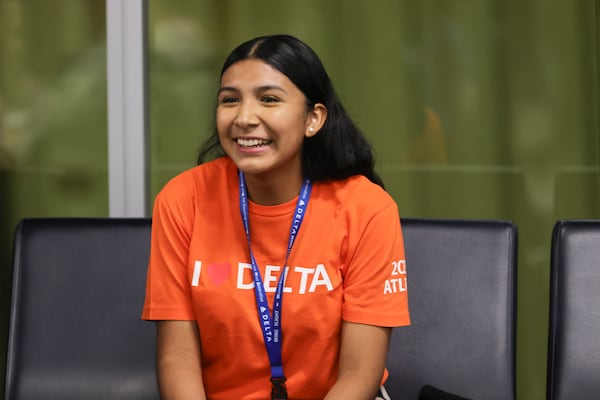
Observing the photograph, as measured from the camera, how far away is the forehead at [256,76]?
62.0 inches

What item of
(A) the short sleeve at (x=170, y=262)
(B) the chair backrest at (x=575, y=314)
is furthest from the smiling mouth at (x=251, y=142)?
(B) the chair backrest at (x=575, y=314)

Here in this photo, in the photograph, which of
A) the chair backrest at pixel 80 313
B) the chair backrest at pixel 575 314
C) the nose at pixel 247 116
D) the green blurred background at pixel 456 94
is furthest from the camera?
the green blurred background at pixel 456 94

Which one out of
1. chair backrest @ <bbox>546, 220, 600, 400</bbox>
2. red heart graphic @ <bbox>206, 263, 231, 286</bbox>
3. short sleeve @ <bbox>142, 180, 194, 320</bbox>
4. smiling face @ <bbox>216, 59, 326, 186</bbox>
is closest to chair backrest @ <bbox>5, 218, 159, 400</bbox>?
short sleeve @ <bbox>142, 180, 194, 320</bbox>

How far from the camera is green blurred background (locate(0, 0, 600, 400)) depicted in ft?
8.08

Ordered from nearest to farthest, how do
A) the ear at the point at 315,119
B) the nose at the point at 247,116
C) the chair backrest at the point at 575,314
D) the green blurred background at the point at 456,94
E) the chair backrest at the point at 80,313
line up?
the nose at the point at 247,116 < the ear at the point at 315,119 < the chair backrest at the point at 575,314 < the chair backrest at the point at 80,313 < the green blurred background at the point at 456,94

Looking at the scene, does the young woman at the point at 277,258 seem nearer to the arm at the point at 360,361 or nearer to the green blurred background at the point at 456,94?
the arm at the point at 360,361

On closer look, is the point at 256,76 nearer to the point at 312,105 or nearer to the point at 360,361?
the point at 312,105

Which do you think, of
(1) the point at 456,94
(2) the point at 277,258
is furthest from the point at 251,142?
(1) the point at 456,94

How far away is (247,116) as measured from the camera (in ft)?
5.13

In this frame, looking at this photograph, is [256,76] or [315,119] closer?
[256,76]

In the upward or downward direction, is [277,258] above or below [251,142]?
below

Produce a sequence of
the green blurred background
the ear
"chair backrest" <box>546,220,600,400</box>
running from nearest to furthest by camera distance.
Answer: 1. the ear
2. "chair backrest" <box>546,220,600,400</box>
3. the green blurred background

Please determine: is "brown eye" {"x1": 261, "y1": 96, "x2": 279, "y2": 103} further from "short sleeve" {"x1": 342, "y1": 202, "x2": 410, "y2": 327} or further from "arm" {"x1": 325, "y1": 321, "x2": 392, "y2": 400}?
"arm" {"x1": 325, "y1": 321, "x2": 392, "y2": 400}

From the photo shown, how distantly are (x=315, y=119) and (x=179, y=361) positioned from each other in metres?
0.56
